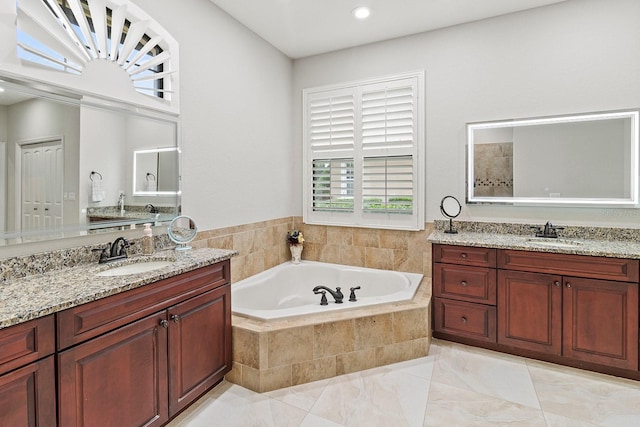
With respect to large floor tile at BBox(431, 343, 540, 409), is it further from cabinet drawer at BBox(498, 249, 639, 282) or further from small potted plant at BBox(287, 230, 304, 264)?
small potted plant at BBox(287, 230, 304, 264)

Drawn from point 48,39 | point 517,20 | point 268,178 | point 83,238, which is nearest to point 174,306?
point 83,238

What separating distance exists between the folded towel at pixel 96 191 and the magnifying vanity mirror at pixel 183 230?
46 centimetres

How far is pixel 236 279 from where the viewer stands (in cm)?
295

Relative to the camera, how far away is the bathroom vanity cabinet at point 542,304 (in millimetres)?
2166

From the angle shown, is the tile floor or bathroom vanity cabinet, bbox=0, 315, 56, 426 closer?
bathroom vanity cabinet, bbox=0, 315, 56, 426

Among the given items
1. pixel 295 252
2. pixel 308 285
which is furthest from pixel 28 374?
pixel 295 252

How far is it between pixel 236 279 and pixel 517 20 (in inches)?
130

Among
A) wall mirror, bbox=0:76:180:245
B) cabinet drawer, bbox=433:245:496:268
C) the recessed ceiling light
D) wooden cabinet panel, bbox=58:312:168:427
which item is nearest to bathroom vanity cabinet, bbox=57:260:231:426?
wooden cabinet panel, bbox=58:312:168:427

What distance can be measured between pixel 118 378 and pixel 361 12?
3021 millimetres

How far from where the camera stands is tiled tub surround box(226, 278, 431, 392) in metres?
2.13

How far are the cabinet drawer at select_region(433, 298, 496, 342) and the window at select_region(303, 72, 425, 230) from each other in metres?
0.82

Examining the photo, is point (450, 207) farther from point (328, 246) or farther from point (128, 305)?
point (128, 305)

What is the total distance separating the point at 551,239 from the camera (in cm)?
264

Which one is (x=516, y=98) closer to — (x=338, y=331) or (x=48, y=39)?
(x=338, y=331)
